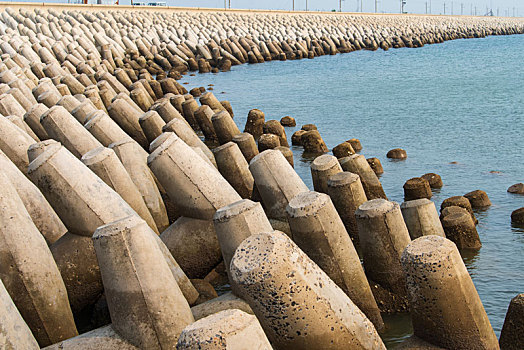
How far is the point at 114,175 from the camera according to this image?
5531 mm

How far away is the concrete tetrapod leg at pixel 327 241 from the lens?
4324 mm

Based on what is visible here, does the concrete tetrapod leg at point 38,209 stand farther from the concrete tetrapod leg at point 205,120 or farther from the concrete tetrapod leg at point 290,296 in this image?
the concrete tetrapod leg at point 205,120

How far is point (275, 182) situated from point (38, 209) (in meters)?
2.05

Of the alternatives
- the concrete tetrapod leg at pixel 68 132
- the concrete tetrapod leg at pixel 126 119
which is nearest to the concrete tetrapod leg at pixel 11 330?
Result: the concrete tetrapod leg at pixel 68 132

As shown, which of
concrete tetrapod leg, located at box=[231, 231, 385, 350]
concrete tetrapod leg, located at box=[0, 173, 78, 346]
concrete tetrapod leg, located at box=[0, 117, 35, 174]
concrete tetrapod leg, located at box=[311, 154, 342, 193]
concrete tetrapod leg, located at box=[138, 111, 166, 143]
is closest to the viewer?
concrete tetrapod leg, located at box=[231, 231, 385, 350]

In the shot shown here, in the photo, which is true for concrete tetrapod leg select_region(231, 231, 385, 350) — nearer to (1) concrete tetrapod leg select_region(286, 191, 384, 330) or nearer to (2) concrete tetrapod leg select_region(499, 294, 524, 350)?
(1) concrete tetrapod leg select_region(286, 191, 384, 330)

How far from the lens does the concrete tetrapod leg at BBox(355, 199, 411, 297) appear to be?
4.90m

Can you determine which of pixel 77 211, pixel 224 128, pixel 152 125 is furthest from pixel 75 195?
pixel 224 128

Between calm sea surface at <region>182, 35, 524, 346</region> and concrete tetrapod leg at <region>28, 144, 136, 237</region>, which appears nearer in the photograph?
concrete tetrapod leg at <region>28, 144, 136, 237</region>

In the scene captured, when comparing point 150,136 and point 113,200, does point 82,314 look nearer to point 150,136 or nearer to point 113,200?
point 113,200

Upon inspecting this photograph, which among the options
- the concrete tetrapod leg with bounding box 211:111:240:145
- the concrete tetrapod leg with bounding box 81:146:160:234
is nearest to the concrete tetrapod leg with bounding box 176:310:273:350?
the concrete tetrapod leg with bounding box 81:146:160:234

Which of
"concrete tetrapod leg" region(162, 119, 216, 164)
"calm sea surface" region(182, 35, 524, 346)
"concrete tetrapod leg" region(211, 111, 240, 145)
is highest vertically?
"concrete tetrapod leg" region(162, 119, 216, 164)

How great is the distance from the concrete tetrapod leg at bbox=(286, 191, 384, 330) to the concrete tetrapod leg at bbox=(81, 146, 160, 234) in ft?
5.73

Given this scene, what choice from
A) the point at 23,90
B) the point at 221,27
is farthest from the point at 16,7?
the point at 23,90
